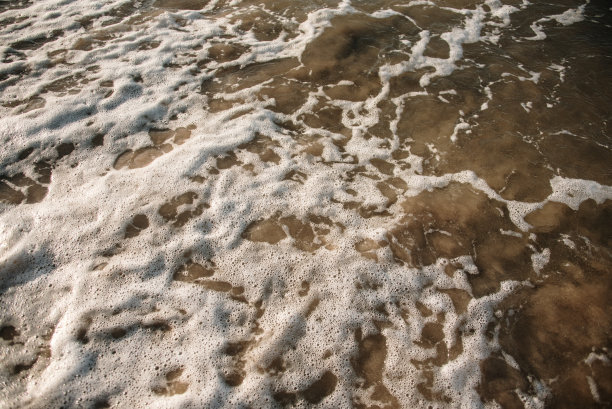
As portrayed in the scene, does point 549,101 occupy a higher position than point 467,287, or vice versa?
point 549,101

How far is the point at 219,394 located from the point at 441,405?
147 cm

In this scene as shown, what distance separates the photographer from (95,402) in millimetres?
2365

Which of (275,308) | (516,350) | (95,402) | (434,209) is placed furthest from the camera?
(434,209)

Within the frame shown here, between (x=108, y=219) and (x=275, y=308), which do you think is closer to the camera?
(x=275, y=308)

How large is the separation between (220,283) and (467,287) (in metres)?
1.99

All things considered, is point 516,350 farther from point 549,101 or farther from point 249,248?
point 549,101

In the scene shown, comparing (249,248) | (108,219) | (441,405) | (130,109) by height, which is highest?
(130,109)

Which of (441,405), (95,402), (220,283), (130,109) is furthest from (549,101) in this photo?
(95,402)

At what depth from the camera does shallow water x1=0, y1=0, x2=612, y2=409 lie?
2.52m

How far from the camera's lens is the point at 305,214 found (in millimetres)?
3373

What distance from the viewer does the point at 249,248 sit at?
3.14 m

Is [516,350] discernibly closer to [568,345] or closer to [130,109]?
[568,345]

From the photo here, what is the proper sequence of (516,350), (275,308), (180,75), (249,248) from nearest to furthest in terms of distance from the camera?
(516,350)
(275,308)
(249,248)
(180,75)

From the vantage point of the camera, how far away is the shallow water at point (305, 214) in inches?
99.2
